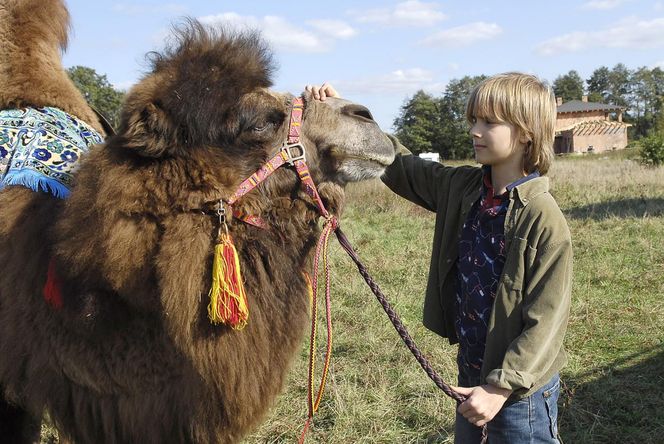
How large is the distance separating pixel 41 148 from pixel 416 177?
191 cm

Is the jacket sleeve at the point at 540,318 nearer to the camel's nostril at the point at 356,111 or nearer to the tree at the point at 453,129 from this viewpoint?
the camel's nostril at the point at 356,111

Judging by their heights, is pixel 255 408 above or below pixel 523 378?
below

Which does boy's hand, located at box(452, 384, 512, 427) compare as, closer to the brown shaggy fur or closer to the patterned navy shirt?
the patterned navy shirt

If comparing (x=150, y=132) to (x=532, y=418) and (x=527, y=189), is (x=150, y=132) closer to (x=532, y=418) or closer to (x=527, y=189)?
(x=527, y=189)

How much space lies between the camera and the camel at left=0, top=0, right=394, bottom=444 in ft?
7.89

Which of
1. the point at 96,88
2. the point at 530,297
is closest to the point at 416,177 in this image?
the point at 530,297

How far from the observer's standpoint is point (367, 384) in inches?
181

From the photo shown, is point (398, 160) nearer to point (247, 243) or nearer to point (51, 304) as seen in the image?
point (247, 243)

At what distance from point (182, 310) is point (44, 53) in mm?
2538

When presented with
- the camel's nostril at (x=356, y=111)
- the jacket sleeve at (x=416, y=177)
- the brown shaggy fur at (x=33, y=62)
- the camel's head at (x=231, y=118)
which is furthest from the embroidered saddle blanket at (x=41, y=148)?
the jacket sleeve at (x=416, y=177)

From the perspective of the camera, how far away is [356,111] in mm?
2803

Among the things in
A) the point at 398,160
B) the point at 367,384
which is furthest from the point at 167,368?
the point at 367,384

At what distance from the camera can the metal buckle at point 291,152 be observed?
2.63 meters

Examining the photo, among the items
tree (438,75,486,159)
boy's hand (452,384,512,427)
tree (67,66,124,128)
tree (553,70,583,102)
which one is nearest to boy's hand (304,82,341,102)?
boy's hand (452,384,512,427)
